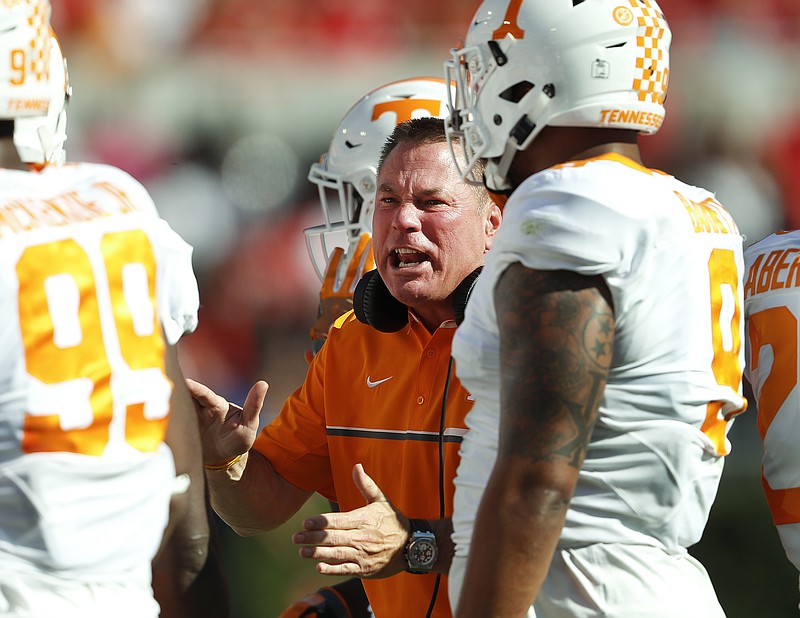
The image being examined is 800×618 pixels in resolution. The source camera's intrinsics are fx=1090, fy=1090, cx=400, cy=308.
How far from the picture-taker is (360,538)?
2109 millimetres

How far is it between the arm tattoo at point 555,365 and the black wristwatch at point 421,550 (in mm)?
509

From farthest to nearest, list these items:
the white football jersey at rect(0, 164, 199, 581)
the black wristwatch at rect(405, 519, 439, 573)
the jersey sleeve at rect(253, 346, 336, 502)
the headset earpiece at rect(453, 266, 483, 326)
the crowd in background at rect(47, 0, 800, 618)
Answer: the crowd in background at rect(47, 0, 800, 618) < the jersey sleeve at rect(253, 346, 336, 502) < the headset earpiece at rect(453, 266, 483, 326) < the black wristwatch at rect(405, 519, 439, 573) < the white football jersey at rect(0, 164, 199, 581)

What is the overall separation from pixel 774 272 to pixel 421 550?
114 centimetres

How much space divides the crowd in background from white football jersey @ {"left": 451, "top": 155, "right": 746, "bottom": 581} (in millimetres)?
3840

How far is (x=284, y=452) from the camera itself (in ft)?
9.35

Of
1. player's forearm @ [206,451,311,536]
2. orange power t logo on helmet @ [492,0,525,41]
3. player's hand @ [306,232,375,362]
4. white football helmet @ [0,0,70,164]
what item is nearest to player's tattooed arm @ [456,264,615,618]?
orange power t logo on helmet @ [492,0,525,41]

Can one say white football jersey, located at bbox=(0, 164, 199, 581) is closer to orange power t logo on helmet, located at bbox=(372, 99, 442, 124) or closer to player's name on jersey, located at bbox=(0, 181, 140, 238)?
player's name on jersey, located at bbox=(0, 181, 140, 238)

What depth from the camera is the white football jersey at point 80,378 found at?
A: 5.52 feet

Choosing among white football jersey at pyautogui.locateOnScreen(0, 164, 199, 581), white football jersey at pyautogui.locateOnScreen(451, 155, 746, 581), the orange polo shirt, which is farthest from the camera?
the orange polo shirt

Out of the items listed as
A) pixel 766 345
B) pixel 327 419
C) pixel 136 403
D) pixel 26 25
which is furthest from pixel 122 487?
pixel 766 345

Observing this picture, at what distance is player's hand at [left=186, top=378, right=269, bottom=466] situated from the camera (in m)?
2.60

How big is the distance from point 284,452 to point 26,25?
53.5 inches

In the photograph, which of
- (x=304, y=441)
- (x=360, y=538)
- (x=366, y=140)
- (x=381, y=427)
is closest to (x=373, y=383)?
(x=381, y=427)

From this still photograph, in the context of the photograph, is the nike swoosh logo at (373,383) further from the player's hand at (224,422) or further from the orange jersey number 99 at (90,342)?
the orange jersey number 99 at (90,342)
